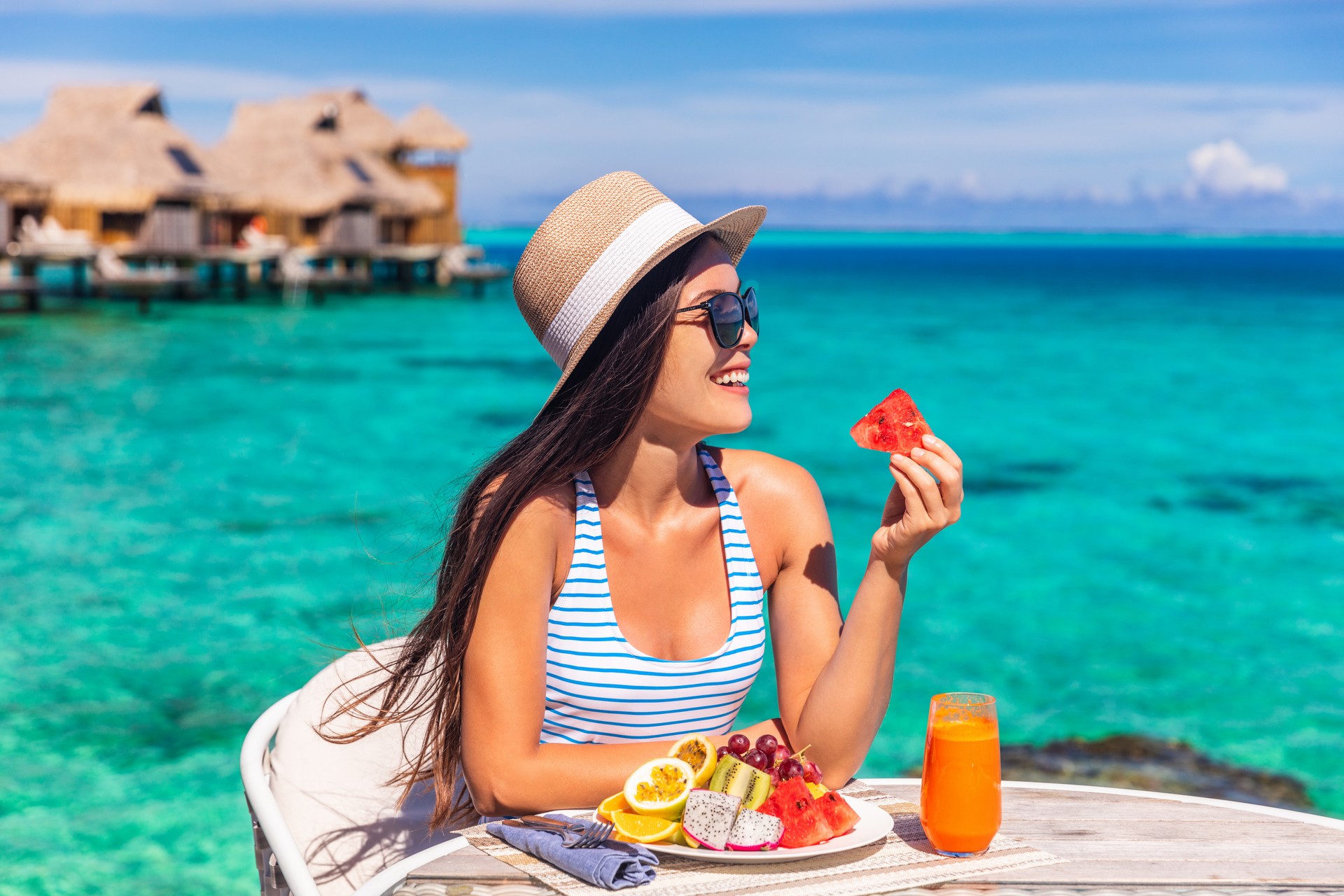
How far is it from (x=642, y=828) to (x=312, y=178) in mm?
45195

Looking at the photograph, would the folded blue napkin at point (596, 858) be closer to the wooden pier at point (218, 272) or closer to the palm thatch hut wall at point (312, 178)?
the wooden pier at point (218, 272)

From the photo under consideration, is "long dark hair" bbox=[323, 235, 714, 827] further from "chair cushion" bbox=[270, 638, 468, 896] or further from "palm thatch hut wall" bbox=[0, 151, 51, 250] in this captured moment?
"palm thatch hut wall" bbox=[0, 151, 51, 250]

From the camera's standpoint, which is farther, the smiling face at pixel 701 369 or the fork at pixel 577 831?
the smiling face at pixel 701 369

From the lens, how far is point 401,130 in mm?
48906

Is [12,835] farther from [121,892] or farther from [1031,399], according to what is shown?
[1031,399]

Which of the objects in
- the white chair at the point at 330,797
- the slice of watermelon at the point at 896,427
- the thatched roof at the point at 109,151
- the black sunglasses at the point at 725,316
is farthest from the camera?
the thatched roof at the point at 109,151

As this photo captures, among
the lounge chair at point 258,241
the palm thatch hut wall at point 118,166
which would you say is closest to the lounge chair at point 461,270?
the lounge chair at point 258,241

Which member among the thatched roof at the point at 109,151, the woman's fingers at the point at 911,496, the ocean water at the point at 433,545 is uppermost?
the thatched roof at the point at 109,151

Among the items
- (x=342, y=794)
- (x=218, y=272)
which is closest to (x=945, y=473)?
(x=342, y=794)

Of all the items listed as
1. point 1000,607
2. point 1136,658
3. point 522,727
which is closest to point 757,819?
point 522,727

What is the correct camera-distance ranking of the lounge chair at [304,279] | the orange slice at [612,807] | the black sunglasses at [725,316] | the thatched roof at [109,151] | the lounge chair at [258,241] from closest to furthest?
the orange slice at [612,807]
the black sunglasses at [725,316]
the thatched roof at [109,151]
the lounge chair at [258,241]
the lounge chair at [304,279]

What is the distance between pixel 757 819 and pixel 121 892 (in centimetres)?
430

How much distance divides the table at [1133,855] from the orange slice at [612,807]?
0.58ft

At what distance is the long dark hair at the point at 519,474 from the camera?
2145 millimetres
